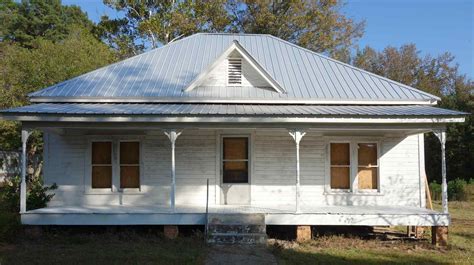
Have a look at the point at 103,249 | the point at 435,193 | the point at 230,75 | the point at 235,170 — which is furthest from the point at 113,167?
the point at 435,193

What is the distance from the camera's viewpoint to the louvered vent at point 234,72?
15.7m

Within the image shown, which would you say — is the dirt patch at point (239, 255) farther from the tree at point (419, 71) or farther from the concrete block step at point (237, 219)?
the tree at point (419, 71)

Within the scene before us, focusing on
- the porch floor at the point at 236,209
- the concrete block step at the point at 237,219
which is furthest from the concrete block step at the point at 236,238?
the porch floor at the point at 236,209

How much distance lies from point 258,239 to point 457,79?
3820 centimetres

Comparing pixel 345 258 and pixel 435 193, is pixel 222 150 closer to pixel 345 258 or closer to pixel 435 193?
pixel 345 258

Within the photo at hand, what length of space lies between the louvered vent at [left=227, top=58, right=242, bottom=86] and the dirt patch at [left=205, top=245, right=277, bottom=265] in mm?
5920

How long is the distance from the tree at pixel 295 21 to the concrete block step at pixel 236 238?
80.1ft

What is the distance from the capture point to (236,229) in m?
12.1

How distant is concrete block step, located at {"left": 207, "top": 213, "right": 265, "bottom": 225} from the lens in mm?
12305

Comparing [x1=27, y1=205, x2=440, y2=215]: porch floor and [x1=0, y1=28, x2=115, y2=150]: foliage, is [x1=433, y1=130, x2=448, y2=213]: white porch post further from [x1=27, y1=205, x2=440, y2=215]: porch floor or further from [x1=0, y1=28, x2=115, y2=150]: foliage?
[x1=0, y1=28, x2=115, y2=150]: foliage

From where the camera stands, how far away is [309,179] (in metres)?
14.8

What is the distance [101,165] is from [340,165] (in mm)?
7189

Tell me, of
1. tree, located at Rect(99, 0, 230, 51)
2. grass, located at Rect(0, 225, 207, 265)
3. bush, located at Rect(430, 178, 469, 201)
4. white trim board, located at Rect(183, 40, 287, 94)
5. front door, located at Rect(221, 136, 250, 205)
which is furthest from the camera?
tree, located at Rect(99, 0, 230, 51)

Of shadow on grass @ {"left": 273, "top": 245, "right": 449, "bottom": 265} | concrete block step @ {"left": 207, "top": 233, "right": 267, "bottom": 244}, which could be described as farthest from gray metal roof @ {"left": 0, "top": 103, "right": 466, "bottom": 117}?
shadow on grass @ {"left": 273, "top": 245, "right": 449, "bottom": 265}
